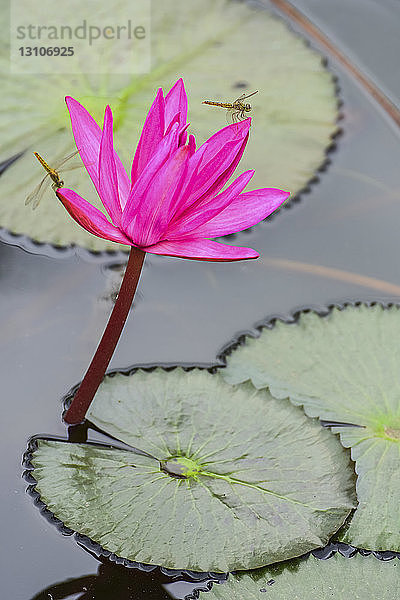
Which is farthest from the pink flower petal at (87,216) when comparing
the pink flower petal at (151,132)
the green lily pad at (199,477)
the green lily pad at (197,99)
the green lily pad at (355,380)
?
the green lily pad at (197,99)

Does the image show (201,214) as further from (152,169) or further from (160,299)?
(160,299)

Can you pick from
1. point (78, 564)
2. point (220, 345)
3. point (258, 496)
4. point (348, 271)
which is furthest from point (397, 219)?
point (78, 564)

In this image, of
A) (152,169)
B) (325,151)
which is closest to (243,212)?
(152,169)

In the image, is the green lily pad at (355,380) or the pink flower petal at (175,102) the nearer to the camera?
the pink flower petal at (175,102)

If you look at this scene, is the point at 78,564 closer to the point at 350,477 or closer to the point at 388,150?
the point at 350,477

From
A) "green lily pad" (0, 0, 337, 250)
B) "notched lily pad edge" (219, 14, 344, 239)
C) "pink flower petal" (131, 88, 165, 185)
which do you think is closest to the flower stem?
"pink flower petal" (131, 88, 165, 185)

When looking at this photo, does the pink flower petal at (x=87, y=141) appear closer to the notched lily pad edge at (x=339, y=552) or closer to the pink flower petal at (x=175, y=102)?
the pink flower petal at (x=175, y=102)
